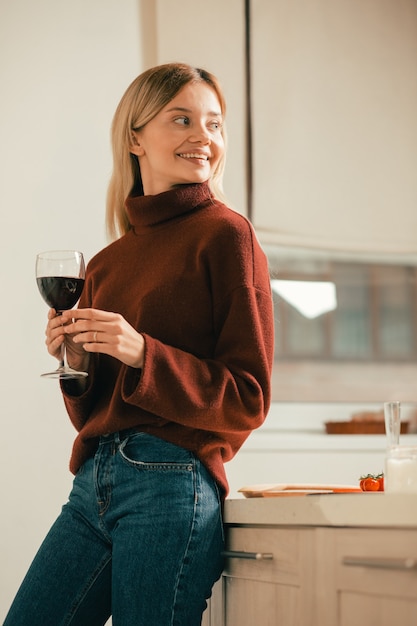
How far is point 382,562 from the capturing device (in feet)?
4.02

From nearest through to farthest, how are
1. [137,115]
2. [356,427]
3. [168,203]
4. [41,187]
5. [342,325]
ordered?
[168,203] → [137,115] → [41,187] → [356,427] → [342,325]

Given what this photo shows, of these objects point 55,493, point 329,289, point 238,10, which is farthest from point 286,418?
point 238,10

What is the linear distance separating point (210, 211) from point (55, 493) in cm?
125

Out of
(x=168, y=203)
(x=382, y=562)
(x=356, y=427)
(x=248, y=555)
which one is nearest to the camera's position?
(x=382, y=562)

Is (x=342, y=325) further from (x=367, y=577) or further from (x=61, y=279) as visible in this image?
(x=367, y=577)

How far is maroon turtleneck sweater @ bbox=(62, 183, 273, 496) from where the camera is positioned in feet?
4.54

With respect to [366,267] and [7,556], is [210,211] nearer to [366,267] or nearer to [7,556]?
[7,556]

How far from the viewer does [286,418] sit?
2.98 meters

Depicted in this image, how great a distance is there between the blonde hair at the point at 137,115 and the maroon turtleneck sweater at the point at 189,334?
0.42 feet

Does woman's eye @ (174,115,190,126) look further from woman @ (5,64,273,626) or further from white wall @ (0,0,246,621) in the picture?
white wall @ (0,0,246,621)

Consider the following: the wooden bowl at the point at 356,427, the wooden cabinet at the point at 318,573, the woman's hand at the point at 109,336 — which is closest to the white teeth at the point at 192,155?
the woman's hand at the point at 109,336

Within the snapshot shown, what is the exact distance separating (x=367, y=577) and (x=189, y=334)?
476 millimetres

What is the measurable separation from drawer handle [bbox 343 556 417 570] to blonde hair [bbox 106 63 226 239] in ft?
2.47

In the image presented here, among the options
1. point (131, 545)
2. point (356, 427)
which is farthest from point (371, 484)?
point (356, 427)
